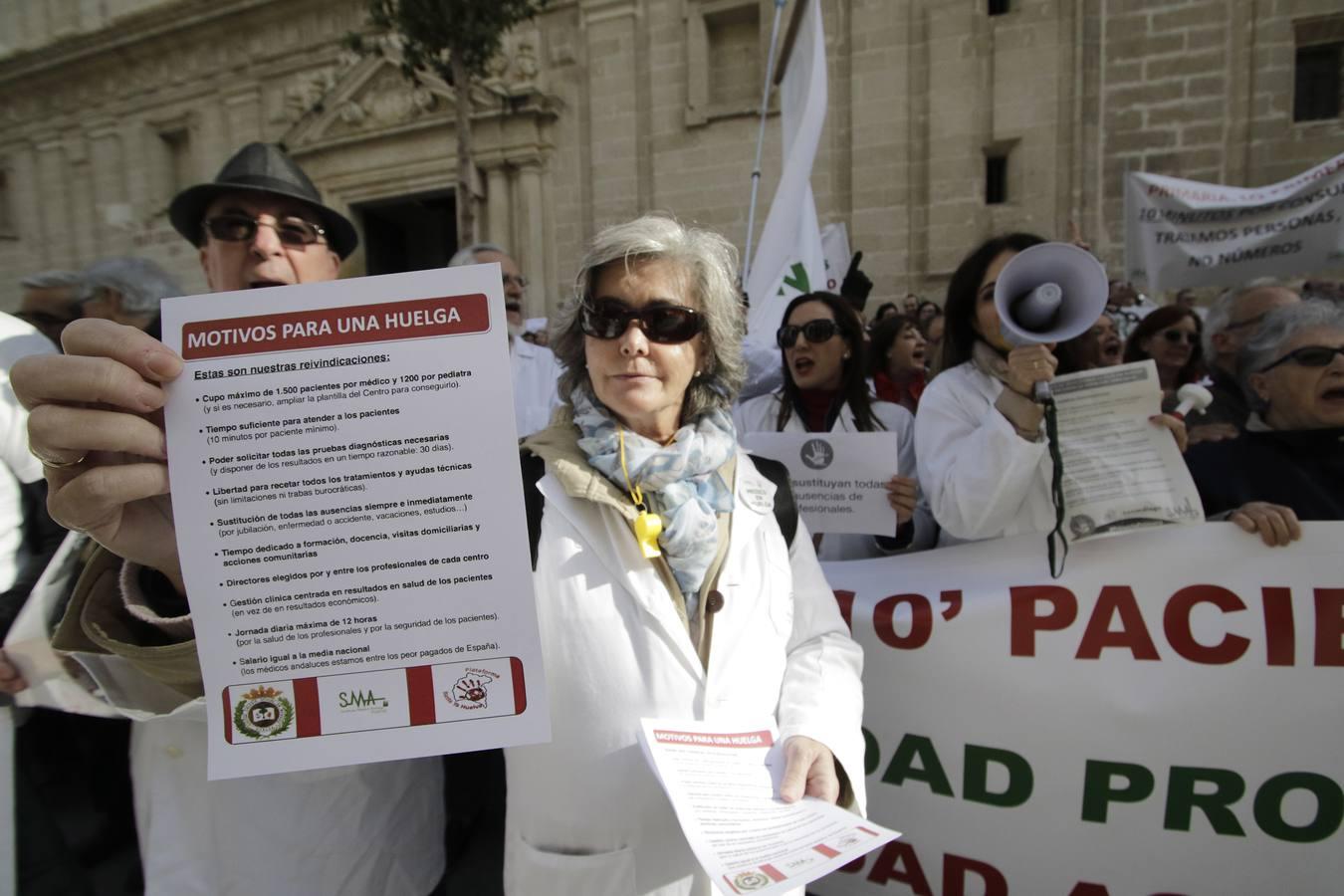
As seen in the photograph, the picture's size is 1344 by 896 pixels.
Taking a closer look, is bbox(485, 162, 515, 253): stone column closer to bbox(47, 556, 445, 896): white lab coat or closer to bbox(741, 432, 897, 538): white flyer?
bbox(741, 432, 897, 538): white flyer

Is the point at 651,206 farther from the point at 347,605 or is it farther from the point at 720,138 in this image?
the point at 347,605

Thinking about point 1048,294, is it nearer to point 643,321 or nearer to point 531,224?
point 643,321

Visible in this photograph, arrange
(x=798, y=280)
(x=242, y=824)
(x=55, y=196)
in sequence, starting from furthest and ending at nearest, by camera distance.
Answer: (x=55, y=196)
(x=798, y=280)
(x=242, y=824)

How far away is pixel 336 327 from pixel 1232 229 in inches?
252

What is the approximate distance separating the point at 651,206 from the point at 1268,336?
9.77 m

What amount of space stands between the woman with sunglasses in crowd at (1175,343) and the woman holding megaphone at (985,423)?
6.51 ft

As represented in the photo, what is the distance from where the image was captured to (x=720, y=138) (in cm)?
1010

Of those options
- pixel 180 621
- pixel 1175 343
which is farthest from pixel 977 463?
pixel 1175 343

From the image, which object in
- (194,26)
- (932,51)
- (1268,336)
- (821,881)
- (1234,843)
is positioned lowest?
Answer: (821,881)

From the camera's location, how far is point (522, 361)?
4480 mm

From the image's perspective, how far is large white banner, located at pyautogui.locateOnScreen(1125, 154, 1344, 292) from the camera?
14.6 ft

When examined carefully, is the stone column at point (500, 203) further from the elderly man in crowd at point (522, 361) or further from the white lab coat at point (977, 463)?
the white lab coat at point (977, 463)

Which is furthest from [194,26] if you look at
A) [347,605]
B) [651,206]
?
[347,605]

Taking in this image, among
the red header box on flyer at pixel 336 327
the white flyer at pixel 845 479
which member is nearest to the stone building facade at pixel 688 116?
the white flyer at pixel 845 479
